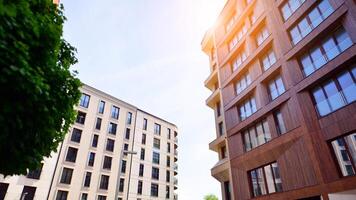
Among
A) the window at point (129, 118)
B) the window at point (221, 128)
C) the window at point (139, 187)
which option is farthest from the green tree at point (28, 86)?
the window at point (129, 118)

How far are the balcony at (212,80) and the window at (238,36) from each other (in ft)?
10.6

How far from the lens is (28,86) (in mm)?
4504

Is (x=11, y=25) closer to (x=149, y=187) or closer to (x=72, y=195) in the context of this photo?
(x=72, y=195)

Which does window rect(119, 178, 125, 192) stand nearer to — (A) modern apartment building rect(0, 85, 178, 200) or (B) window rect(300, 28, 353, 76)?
(A) modern apartment building rect(0, 85, 178, 200)

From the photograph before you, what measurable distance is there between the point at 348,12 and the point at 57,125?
50.4 ft

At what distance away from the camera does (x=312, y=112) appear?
13414mm

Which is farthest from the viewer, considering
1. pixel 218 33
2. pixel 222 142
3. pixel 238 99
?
pixel 218 33

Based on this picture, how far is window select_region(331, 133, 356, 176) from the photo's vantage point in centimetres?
1102

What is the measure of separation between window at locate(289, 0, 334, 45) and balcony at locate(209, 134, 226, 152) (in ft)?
33.8

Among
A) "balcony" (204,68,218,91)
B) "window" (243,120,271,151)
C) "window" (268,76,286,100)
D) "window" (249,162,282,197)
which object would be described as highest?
"balcony" (204,68,218,91)

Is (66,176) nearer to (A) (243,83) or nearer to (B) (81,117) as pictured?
(B) (81,117)

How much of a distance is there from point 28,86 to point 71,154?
29.9 meters

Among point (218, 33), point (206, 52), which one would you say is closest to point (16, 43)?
point (218, 33)

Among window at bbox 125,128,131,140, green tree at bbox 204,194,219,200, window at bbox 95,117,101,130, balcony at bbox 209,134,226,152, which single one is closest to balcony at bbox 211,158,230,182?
balcony at bbox 209,134,226,152
